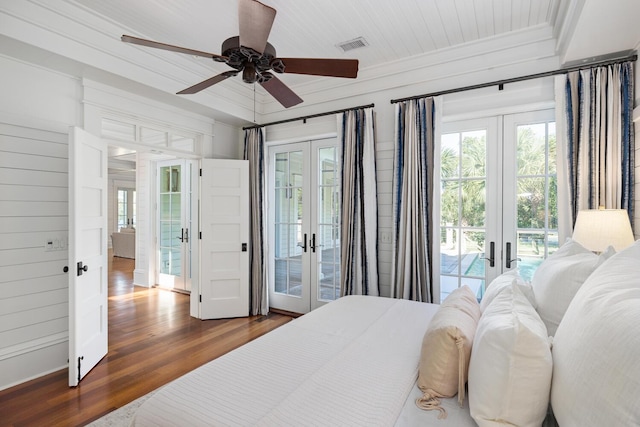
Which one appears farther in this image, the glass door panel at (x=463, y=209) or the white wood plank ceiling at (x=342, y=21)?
the glass door panel at (x=463, y=209)

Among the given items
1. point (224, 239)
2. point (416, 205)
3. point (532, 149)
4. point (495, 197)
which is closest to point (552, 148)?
point (532, 149)

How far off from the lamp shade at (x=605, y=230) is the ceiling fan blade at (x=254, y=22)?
7.58 ft

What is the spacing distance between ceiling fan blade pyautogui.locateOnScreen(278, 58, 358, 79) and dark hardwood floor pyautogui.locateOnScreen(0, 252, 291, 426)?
261 centimetres

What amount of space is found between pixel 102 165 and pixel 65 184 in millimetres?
345

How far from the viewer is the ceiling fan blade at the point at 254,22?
5.05 ft

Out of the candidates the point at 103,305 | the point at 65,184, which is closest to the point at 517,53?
the point at 65,184

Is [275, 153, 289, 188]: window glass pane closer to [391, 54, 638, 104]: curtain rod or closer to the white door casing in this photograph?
the white door casing

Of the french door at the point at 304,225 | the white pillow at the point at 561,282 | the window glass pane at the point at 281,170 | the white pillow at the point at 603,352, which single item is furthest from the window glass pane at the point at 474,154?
the window glass pane at the point at 281,170

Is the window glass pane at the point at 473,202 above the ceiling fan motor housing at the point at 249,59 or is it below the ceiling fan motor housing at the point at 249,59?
below

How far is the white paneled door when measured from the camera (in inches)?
99.8

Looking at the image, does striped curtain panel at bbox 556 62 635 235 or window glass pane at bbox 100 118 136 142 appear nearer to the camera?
striped curtain panel at bbox 556 62 635 235

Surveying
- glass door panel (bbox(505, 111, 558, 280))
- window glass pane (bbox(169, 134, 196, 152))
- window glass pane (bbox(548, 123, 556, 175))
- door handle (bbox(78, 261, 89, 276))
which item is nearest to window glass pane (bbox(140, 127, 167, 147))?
window glass pane (bbox(169, 134, 196, 152))

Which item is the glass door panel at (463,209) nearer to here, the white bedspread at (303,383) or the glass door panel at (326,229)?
the glass door panel at (326,229)

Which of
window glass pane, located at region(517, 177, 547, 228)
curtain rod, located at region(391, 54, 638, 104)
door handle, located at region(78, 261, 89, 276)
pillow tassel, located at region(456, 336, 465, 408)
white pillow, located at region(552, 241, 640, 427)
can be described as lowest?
pillow tassel, located at region(456, 336, 465, 408)
